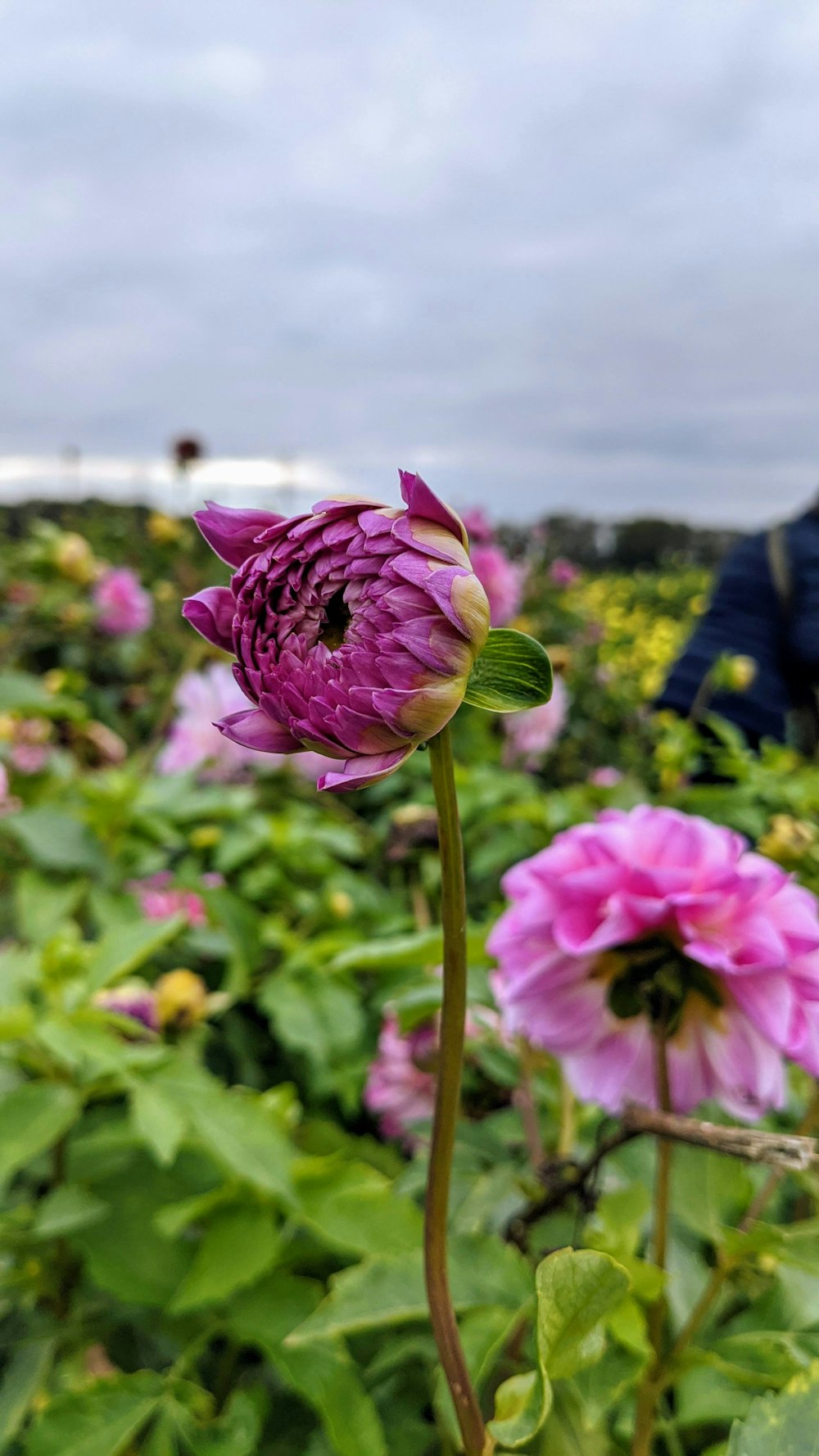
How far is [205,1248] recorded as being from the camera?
21.4 inches

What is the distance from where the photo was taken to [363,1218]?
53cm

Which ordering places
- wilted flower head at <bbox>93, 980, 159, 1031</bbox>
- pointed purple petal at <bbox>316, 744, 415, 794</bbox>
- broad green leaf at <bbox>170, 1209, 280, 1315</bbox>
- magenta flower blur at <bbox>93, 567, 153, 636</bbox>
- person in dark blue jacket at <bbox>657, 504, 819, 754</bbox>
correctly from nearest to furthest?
pointed purple petal at <bbox>316, 744, 415, 794</bbox> → broad green leaf at <bbox>170, 1209, 280, 1315</bbox> → wilted flower head at <bbox>93, 980, 159, 1031</bbox> → person in dark blue jacket at <bbox>657, 504, 819, 754</bbox> → magenta flower blur at <bbox>93, 567, 153, 636</bbox>

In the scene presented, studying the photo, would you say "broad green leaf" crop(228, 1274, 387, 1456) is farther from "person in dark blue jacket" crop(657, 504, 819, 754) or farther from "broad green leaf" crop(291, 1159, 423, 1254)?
"person in dark blue jacket" crop(657, 504, 819, 754)

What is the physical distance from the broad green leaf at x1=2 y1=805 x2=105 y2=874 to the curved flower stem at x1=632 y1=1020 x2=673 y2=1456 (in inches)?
26.8

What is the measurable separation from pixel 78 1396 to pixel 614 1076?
11.4 inches

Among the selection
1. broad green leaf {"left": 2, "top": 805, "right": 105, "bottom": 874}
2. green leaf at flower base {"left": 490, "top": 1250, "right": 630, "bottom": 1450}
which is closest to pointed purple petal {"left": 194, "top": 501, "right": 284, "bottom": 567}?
green leaf at flower base {"left": 490, "top": 1250, "right": 630, "bottom": 1450}

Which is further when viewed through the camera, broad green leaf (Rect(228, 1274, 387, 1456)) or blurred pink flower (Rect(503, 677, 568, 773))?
blurred pink flower (Rect(503, 677, 568, 773))

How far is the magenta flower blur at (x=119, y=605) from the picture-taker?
7.30 feet

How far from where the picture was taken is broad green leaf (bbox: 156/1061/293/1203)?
54 cm

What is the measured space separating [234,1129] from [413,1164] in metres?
0.12

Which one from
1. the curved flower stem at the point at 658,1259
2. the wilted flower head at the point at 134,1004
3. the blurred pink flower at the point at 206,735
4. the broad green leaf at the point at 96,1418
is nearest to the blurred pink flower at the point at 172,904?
the wilted flower head at the point at 134,1004

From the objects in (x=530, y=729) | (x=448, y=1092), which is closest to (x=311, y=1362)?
(x=448, y=1092)

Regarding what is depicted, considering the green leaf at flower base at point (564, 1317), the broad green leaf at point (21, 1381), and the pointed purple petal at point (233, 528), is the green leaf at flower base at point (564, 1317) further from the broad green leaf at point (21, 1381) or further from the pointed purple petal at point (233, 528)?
the broad green leaf at point (21, 1381)

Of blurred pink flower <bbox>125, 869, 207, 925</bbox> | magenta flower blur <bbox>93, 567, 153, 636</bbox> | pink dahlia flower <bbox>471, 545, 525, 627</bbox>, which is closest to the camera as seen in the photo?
blurred pink flower <bbox>125, 869, 207, 925</bbox>
